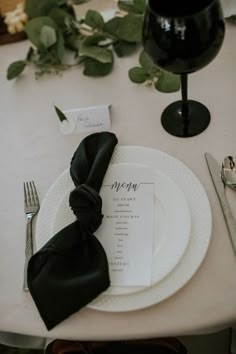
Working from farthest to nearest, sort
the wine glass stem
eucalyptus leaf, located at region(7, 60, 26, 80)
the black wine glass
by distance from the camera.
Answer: eucalyptus leaf, located at region(7, 60, 26, 80) → the wine glass stem → the black wine glass

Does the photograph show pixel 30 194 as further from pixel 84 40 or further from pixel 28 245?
pixel 84 40

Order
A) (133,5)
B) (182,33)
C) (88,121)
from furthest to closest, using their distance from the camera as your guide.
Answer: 1. (133,5)
2. (88,121)
3. (182,33)

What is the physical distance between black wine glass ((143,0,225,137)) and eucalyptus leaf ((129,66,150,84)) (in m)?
0.18

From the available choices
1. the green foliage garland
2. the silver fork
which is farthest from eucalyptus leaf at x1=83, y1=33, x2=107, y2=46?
the silver fork

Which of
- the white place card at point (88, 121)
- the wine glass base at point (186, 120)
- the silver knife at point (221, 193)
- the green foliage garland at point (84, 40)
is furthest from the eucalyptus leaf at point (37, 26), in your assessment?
the silver knife at point (221, 193)

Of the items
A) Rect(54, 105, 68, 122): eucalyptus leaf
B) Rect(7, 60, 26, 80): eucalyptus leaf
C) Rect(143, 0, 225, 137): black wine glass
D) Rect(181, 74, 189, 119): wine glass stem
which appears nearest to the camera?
Rect(143, 0, 225, 137): black wine glass

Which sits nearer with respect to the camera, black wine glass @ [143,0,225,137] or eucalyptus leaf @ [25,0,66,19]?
black wine glass @ [143,0,225,137]

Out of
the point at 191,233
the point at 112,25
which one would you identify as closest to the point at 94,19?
the point at 112,25

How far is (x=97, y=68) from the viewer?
919 millimetres

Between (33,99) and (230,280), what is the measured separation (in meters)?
0.51

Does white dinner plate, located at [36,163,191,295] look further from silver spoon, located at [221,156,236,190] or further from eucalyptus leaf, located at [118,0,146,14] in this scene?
eucalyptus leaf, located at [118,0,146,14]

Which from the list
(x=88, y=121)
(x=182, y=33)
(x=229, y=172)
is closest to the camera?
(x=182, y=33)

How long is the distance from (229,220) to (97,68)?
41 centimetres

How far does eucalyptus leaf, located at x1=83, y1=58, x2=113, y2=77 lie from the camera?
0.92m
